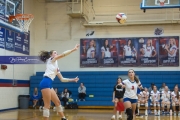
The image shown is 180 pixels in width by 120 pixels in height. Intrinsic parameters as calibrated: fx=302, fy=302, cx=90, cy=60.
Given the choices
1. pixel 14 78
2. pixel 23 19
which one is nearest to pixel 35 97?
pixel 14 78

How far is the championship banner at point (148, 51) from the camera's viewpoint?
19125 mm

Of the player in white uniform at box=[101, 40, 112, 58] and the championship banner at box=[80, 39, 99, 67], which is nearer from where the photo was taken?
the player in white uniform at box=[101, 40, 112, 58]

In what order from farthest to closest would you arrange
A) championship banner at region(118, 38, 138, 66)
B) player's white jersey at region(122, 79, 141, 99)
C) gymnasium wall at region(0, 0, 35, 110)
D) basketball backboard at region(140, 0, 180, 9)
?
1. championship banner at region(118, 38, 138, 66)
2. gymnasium wall at region(0, 0, 35, 110)
3. basketball backboard at region(140, 0, 180, 9)
4. player's white jersey at region(122, 79, 141, 99)

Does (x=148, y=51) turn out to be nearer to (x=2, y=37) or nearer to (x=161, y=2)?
(x=161, y=2)

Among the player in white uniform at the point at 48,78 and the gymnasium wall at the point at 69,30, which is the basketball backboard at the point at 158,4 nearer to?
the player in white uniform at the point at 48,78

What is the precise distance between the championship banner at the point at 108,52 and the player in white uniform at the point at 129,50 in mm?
581

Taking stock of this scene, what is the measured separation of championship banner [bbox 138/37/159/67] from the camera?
1912 centimetres

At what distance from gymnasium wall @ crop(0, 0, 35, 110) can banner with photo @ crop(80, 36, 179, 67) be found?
3596 mm

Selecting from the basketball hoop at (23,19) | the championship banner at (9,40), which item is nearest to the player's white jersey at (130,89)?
the basketball hoop at (23,19)

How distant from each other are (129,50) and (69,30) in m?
4.30

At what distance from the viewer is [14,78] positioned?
18.0 metres

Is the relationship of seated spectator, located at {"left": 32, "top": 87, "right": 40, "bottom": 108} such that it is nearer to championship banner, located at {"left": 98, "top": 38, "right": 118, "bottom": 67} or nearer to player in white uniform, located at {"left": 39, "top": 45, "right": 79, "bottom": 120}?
championship banner, located at {"left": 98, "top": 38, "right": 118, "bottom": 67}

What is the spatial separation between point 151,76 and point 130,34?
10.2ft

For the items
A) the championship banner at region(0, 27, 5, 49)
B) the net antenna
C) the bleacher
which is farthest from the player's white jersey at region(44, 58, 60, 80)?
the bleacher
